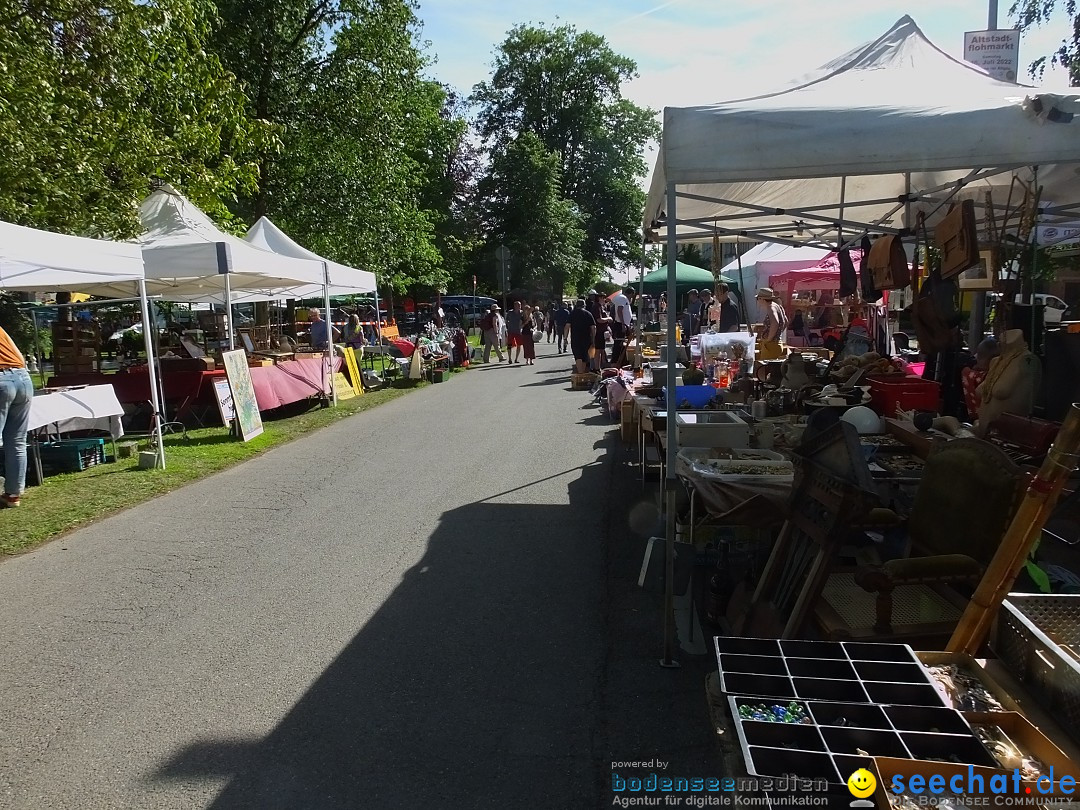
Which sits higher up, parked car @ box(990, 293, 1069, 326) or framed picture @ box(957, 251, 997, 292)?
framed picture @ box(957, 251, 997, 292)

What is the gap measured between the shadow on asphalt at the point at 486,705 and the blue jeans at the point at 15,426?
14.9 feet

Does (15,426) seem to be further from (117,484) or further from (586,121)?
(586,121)

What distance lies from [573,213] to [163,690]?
38.6 metres

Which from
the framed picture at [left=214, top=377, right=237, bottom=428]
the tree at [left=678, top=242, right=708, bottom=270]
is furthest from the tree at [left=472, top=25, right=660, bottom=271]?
the framed picture at [left=214, top=377, right=237, bottom=428]

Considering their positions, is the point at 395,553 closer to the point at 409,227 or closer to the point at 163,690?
the point at 163,690

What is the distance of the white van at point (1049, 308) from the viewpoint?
20.6 feet

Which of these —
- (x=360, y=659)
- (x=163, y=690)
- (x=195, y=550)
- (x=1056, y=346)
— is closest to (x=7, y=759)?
(x=163, y=690)

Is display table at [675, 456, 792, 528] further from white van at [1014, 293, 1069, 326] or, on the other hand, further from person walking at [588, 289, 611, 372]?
person walking at [588, 289, 611, 372]

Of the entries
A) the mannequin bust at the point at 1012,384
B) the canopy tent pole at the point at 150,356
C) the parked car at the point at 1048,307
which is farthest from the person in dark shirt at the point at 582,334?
the mannequin bust at the point at 1012,384

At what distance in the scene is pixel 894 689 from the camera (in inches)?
81.0

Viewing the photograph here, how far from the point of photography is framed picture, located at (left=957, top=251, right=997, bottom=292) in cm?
581

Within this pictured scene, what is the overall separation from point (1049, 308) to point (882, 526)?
18.1 feet

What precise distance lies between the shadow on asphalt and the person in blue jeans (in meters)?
4.54

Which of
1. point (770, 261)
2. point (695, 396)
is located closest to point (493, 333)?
point (770, 261)
